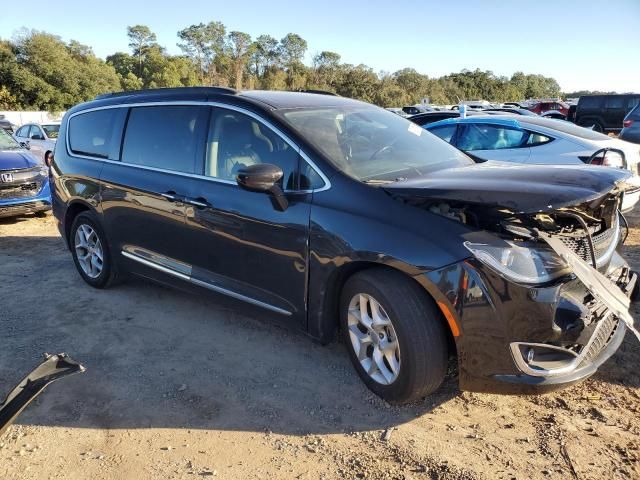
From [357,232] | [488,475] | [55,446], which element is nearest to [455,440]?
[488,475]

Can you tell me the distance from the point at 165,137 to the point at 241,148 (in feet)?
2.94

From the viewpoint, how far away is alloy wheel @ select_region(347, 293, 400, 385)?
2924 mm

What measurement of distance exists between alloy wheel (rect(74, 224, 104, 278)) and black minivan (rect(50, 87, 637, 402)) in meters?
0.49

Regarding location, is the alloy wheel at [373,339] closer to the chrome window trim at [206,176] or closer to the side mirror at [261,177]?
the chrome window trim at [206,176]

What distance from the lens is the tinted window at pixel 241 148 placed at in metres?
3.39

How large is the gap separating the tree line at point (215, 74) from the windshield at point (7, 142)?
20.3m

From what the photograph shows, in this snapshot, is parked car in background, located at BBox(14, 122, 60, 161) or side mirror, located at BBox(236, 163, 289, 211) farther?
parked car in background, located at BBox(14, 122, 60, 161)

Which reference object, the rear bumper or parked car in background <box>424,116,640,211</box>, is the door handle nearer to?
parked car in background <box>424,116,640,211</box>

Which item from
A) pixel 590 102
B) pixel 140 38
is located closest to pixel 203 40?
pixel 140 38

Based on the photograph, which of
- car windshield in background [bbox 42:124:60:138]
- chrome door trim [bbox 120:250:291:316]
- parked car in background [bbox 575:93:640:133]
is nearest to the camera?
chrome door trim [bbox 120:250:291:316]

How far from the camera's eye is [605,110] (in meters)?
21.9

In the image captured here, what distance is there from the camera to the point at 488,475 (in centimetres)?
249

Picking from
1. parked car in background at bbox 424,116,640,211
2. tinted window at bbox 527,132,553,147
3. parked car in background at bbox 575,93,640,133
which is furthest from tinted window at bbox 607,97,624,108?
tinted window at bbox 527,132,553,147

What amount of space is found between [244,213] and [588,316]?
6.80 feet
